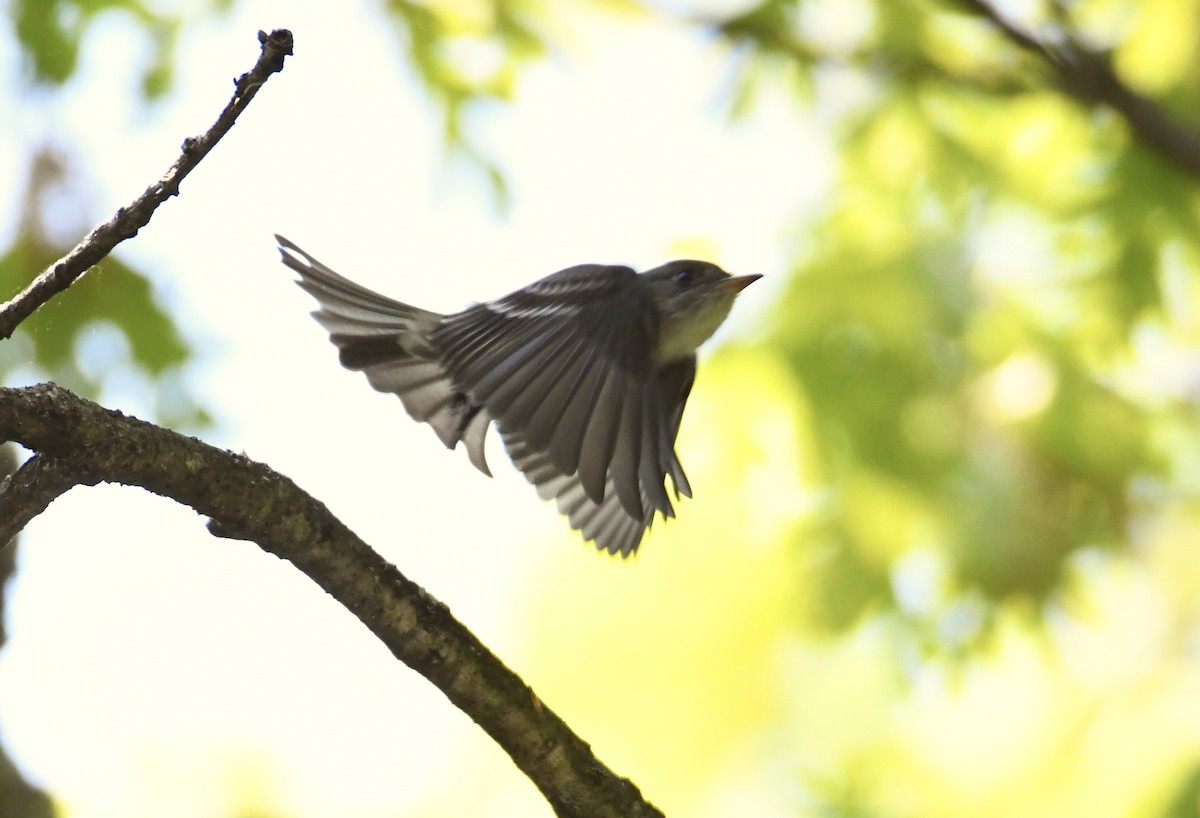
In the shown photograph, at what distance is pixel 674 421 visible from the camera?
331 centimetres

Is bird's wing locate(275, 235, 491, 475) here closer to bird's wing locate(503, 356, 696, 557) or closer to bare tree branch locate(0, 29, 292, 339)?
bird's wing locate(503, 356, 696, 557)

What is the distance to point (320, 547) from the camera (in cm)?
191

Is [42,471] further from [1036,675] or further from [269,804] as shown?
[1036,675]

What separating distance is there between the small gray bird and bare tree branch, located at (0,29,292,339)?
2.94 feet

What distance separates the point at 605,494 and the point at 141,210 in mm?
1417

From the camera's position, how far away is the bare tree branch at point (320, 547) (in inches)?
66.9

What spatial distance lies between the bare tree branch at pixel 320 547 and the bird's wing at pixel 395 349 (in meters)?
0.91

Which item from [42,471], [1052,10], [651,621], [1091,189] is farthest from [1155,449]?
[42,471]

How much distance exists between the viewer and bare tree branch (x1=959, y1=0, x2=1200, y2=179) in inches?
160

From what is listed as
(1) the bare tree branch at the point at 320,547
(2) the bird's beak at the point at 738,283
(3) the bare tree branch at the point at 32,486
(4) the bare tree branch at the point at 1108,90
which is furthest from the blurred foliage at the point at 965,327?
(3) the bare tree branch at the point at 32,486

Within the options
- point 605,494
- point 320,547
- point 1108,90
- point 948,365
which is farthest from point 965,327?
point 320,547

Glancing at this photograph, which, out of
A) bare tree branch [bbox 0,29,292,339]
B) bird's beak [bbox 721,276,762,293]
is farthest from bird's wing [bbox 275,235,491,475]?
bare tree branch [bbox 0,29,292,339]

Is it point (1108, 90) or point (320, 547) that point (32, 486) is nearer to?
point (320, 547)

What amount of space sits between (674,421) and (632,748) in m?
3.72
